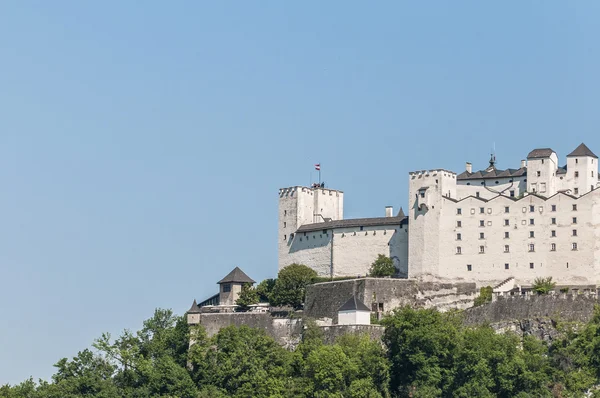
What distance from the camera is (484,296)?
92562 mm

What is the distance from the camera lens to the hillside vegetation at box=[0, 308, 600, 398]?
81.6m

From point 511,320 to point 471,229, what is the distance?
33.8 feet

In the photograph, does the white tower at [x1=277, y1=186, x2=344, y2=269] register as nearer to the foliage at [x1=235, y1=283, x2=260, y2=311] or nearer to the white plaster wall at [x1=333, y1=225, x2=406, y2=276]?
the white plaster wall at [x1=333, y1=225, x2=406, y2=276]

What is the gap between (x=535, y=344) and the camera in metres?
83.7

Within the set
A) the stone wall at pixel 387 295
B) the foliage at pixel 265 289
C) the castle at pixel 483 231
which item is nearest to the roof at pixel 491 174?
the castle at pixel 483 231

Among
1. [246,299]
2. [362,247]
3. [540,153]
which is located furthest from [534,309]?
[246,299]

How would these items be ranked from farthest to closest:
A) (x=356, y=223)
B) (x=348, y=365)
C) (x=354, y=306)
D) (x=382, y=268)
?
(x=356, y=223), (x=382, y=268), (x=354, y=306), (x=348, y=365)

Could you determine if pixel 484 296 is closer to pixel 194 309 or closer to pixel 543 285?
pixel 543 285

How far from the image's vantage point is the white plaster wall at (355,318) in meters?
89.9

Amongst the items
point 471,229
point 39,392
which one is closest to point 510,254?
point 471,229

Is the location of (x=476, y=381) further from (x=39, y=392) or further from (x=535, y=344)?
(x=39, y=392)

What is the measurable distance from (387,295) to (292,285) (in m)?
7.86

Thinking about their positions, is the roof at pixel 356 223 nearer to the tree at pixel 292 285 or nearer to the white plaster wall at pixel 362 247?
the white plaster wall at pixel 362 247

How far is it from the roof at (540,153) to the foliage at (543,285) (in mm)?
8530
